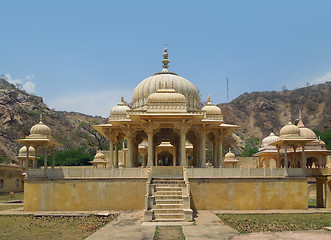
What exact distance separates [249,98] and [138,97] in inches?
4047

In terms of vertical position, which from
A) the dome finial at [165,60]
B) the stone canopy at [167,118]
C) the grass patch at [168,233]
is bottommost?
the grass patch at [168,233]

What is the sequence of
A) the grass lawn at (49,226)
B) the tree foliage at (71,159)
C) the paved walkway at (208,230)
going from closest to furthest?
the paved walkway at (208,230)
the grass lawn at (49,226)
the tree foliage at (71,159)

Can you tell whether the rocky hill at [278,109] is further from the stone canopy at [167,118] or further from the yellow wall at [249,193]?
the yellow wall at [249,193]

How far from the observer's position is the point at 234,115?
11656cm

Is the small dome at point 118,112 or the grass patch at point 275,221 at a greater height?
the small dome at point 118,112

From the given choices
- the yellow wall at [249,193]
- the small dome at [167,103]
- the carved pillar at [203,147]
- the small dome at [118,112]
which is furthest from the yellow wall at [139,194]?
the small dome at [118,112]

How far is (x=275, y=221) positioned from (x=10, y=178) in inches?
1547

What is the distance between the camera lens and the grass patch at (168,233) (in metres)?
13.5

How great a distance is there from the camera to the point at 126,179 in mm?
21906

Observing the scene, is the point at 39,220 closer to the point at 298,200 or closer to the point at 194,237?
the point at 194,237

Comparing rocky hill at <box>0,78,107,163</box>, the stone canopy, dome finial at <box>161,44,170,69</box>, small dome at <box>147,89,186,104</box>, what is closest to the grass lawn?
the stone canopy

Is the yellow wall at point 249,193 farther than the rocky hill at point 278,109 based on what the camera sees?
No

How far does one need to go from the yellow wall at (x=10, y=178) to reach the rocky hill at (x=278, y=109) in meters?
66.0

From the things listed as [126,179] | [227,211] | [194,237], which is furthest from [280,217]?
[126,179]
